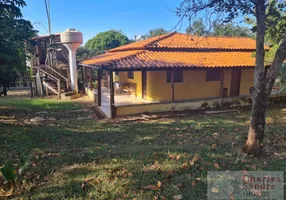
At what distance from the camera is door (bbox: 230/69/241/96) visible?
1470 cm

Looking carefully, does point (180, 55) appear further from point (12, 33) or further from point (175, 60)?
point (12, 33)

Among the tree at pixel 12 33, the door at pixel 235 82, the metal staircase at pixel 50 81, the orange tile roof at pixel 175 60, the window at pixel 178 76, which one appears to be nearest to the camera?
the tree at pixel 12 33

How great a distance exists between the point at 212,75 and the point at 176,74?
8.72ft

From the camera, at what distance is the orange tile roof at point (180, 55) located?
11.0 meters

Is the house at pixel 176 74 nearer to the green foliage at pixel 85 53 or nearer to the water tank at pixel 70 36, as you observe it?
the water tank at pixel 70 36

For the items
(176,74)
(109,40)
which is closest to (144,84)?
(176,74)

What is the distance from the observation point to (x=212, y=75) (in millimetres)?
14000

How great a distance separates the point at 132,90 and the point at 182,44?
4703 mm

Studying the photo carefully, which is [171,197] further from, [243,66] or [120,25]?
[120,25]

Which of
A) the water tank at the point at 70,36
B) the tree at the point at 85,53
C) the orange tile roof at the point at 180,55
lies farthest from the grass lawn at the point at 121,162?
the tree at the point at 85,53

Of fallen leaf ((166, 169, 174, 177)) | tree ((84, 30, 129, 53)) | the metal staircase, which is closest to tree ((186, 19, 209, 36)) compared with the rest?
fallen leaf ((166, 169, 174, 177))

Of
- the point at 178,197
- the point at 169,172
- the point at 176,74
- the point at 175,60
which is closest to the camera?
the point at 178,197

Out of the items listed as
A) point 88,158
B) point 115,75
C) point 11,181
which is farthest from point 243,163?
point 115,75

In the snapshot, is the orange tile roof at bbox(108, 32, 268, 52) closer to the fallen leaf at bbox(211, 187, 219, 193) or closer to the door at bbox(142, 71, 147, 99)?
the door at bbox(142, 71, 147, 99)
